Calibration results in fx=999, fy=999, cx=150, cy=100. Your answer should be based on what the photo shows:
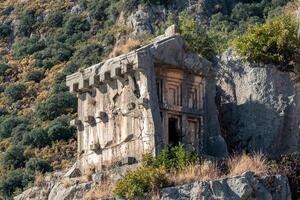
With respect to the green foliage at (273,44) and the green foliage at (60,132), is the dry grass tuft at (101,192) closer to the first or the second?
the green foliage at (273,44)

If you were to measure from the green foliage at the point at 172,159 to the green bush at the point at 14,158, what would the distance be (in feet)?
114

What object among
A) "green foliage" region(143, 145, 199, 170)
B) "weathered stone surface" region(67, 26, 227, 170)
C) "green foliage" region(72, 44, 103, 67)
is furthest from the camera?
"green foliage" region(72, 44, 103, 67)

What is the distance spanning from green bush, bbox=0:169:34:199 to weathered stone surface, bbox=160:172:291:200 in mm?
31585

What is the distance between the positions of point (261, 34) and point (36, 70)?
4369 centimetres

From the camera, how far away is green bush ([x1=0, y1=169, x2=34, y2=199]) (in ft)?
192

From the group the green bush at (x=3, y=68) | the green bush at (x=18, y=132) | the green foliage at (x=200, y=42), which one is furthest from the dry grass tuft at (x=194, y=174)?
the green bush at (x=3, y=68)

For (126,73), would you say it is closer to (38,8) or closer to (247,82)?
(247,82)

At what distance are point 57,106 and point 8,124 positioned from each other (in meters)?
3.58

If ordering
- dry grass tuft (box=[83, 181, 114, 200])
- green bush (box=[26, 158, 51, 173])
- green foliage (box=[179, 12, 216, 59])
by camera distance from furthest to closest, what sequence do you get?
green bush (box=[26, 158, 51, 173]) < green foliage (box=[179, 12, 216, 59]) < dry grass tuft (box=[83, 181, 114, 200])

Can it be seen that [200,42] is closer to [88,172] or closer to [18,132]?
[88,172]

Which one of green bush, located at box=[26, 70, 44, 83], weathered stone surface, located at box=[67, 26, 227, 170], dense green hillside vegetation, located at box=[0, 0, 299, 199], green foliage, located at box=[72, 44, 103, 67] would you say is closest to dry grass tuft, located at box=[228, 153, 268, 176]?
weathered stone surface, located at box=[67, 26, 227, 170]

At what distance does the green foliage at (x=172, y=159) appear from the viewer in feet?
95.6

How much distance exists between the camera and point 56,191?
3241 cm

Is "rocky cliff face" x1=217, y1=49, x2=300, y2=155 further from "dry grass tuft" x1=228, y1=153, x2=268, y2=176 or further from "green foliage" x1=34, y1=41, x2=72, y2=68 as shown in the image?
"green foliage" x1=34, y1=41, x2=72, y2=68
